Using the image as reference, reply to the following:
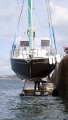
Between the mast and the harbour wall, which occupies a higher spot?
the mast

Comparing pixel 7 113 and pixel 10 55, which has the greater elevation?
pixel 10 55

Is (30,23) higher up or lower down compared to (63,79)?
higher up

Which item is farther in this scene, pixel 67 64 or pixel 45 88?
pixel 45 88

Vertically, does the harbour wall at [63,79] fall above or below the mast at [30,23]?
below

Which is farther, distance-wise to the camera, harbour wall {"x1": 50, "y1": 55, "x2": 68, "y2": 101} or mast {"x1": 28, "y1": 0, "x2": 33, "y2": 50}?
mast {"x1": 28, "y1": 0, "x2": 33, "y2": 50}

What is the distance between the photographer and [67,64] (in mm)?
31734

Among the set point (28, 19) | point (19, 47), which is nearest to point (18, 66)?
point (19, 47)

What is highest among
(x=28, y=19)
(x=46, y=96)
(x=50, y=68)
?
(x=28, y=19)

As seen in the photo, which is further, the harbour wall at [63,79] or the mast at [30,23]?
the mast at [30,23]

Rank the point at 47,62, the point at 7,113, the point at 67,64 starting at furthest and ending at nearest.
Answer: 1. the point at 47,62
2. the point at 67,64
3. the point at 7,113

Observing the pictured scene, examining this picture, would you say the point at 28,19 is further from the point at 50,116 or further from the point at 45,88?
the point at 50,116

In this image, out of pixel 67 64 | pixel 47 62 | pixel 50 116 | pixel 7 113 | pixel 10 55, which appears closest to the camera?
pixel 50 116

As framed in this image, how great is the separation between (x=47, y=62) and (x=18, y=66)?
3.85 metres

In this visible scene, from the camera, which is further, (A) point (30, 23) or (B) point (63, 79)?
(A) point (30, 23)
